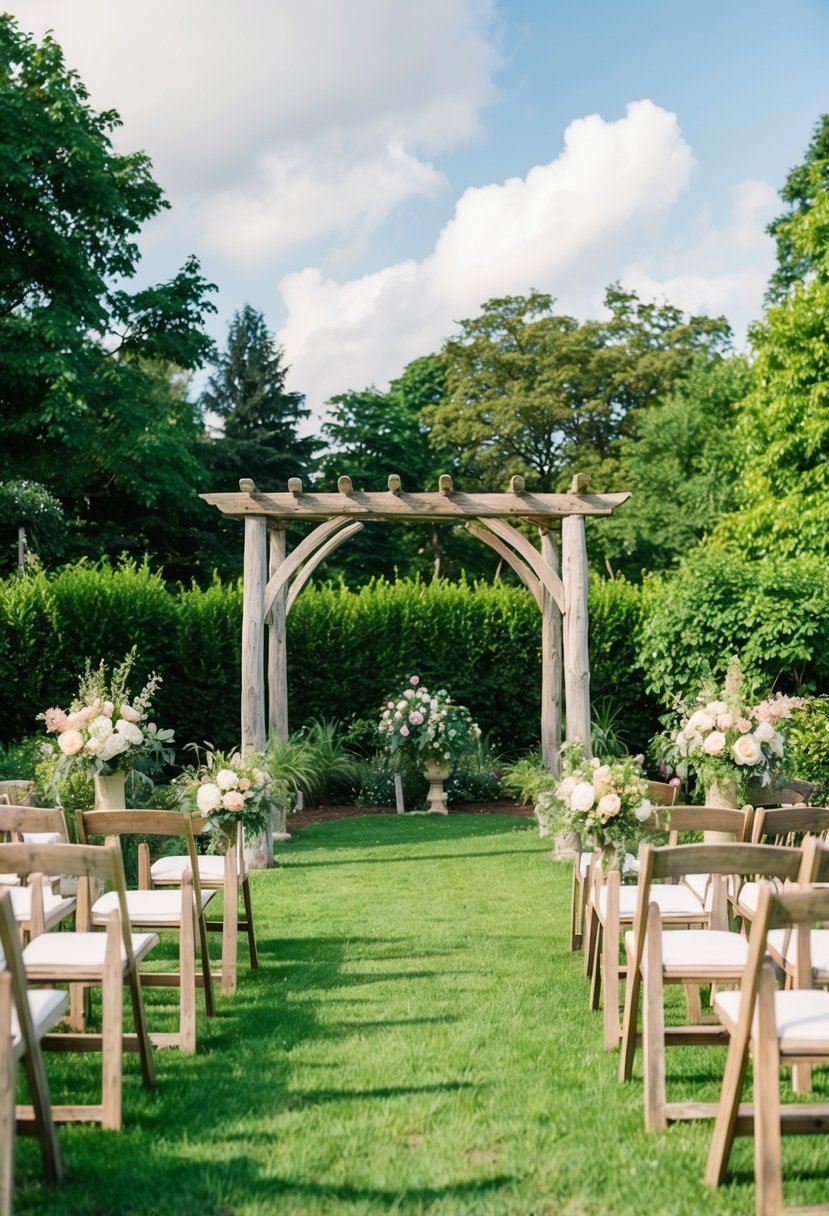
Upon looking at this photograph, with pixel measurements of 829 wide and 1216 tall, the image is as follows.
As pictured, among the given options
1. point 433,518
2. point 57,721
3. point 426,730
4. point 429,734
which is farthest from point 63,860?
point 426,730

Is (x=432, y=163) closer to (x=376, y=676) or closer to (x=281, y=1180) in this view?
(x=376, y=676)

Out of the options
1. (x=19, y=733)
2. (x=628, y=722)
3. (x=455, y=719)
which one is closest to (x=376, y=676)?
(x=455, y=719)

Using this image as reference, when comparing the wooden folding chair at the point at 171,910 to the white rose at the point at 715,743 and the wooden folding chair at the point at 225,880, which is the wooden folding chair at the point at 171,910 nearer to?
the wooden folding chair at the point at 225,880

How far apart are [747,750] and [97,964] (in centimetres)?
421

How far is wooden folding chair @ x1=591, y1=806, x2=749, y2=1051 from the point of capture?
183 inches

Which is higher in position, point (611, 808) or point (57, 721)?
point (57, 721)

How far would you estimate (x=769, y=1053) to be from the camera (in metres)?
3.04

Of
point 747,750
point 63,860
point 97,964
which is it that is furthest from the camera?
point 747,750

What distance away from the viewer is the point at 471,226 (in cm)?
2253

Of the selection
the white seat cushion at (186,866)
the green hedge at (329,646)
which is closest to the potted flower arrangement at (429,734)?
the green hedge at (329,646)

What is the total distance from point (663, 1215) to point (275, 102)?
7731 millimetres

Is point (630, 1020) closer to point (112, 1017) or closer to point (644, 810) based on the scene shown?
point (644, 810)

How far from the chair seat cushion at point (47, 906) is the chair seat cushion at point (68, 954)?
0.39 m

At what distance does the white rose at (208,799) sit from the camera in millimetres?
6199
